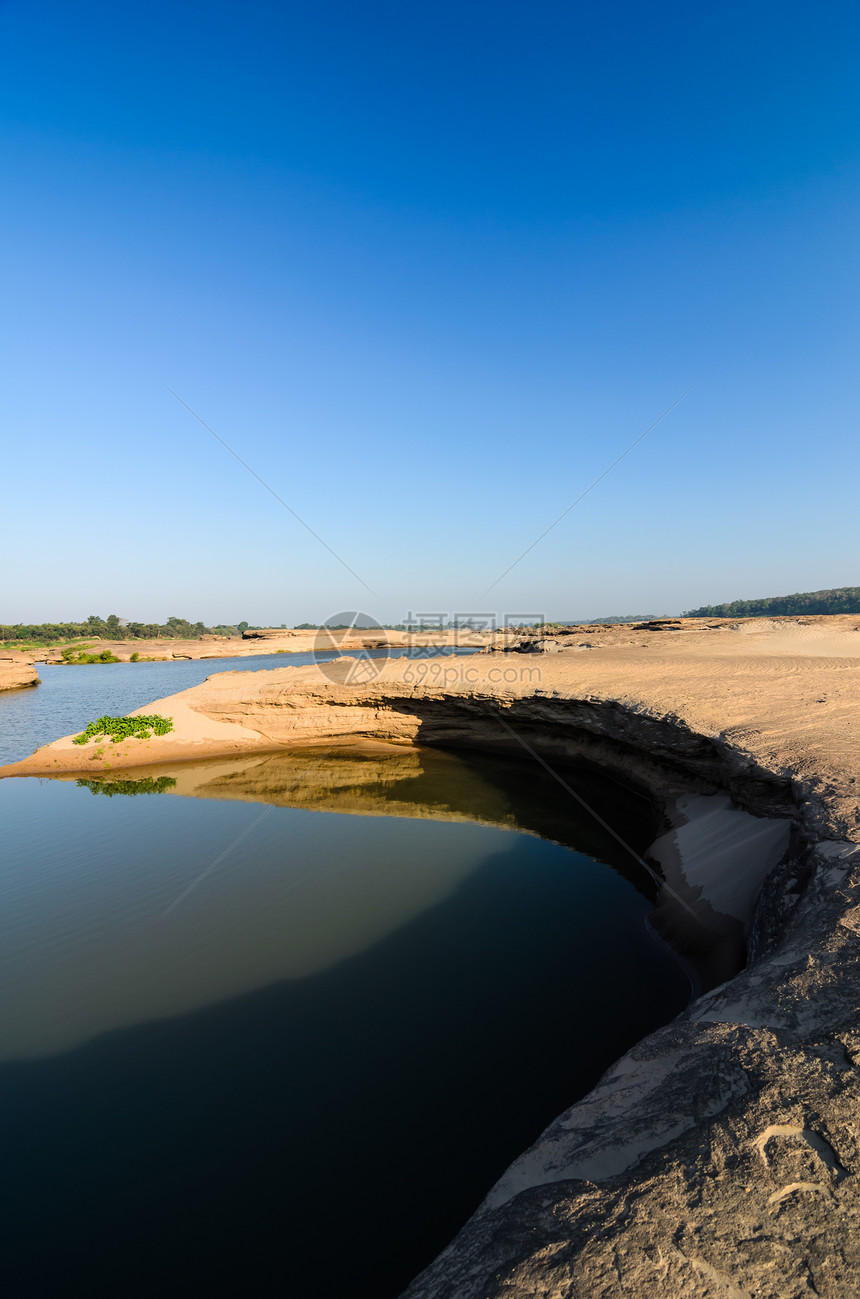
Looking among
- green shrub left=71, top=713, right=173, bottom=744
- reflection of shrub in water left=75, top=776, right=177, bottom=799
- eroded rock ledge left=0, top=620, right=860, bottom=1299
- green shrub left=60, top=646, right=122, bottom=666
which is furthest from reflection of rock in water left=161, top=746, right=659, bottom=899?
green shrub left=60, top=646, right=122, bottom=666

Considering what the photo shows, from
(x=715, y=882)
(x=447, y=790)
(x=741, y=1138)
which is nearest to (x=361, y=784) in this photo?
(x=447, y=790)

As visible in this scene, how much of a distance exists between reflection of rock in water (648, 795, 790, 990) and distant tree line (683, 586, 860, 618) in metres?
49.4

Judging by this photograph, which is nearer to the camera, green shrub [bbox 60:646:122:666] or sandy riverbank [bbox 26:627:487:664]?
green shrub [bbox 60:646:122:666]

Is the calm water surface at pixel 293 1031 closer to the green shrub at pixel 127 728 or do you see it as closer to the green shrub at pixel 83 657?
the green shrub at pixel 127 728

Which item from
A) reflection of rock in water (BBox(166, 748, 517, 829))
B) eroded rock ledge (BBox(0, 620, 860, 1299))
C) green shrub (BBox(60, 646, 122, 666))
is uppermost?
green shrub (BBox(60, 646, 122, 666))

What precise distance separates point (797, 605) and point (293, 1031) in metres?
74.0

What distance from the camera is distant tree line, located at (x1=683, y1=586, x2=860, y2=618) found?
176 ft

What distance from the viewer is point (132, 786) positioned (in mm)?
13047

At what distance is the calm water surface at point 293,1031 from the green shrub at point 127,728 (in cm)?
515

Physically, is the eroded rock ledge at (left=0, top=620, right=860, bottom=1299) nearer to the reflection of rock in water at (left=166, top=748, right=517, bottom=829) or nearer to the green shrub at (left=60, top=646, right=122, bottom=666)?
the reflection of rock in water at (left=166, top=748, right=517, bottom=829)

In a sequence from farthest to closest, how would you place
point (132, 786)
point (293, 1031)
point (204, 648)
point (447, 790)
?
point (204, 648) → point (132, 786) → point (447, 790) → point (293, 1031)

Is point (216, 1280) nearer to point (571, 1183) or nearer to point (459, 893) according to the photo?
point (571, 1183)

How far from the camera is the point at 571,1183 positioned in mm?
2037

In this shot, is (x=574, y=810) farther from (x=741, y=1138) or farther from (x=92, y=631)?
(x=92, y=631)
